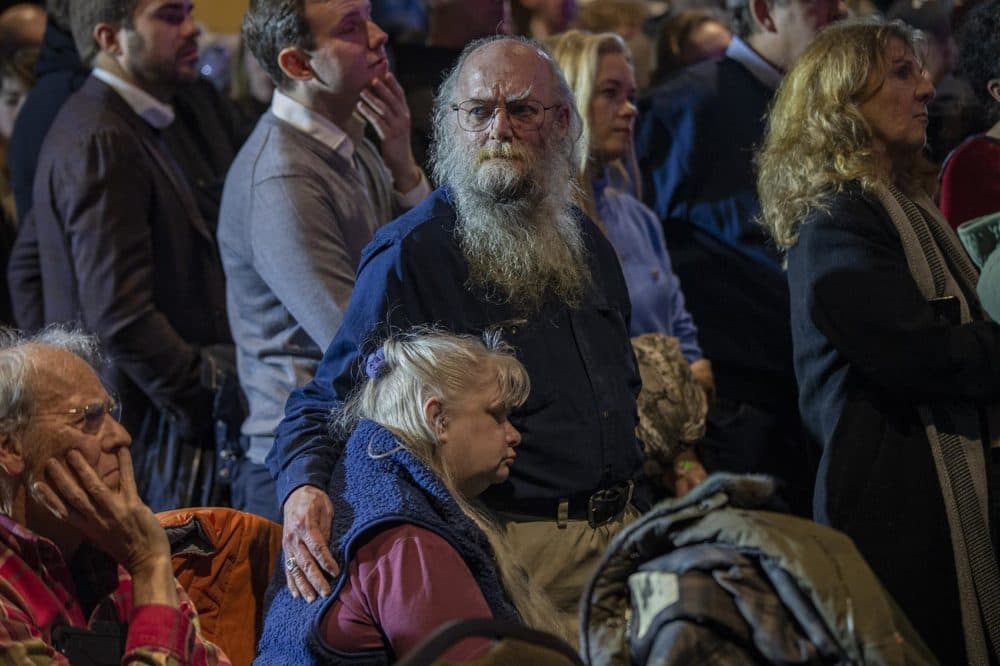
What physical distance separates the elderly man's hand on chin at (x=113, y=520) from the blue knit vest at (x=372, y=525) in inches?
8.3

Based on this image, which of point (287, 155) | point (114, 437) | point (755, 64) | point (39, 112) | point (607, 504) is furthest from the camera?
point (39, 112)

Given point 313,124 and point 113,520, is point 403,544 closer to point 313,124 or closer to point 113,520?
point 113,520

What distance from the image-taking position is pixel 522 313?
3.06m

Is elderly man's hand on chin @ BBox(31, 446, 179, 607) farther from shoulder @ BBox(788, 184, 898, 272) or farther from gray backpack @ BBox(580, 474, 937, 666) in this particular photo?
shoulder @ BBox(788, 184, 898, 272)

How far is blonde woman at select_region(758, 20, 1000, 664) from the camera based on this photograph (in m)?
3.19

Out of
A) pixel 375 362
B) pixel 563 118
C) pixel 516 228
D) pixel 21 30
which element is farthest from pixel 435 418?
pixel 21 30

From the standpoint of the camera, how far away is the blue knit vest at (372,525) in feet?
8.46

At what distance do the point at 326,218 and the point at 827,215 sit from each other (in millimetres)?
1156

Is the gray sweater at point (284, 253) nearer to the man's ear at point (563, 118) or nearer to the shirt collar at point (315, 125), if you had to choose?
the shirt collar at point (315, 125)

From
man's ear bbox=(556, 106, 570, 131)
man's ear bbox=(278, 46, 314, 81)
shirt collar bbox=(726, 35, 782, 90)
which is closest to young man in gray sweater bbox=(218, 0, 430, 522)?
man's ear bbox=(278, 46, 314, 81)

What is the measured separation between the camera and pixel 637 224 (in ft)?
13.9

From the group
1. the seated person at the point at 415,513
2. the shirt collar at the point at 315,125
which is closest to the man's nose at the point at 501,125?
the seated person at the point at 415,513

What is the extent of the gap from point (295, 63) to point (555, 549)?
58.3 inches

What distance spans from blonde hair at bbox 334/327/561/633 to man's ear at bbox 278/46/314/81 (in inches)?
41.4
